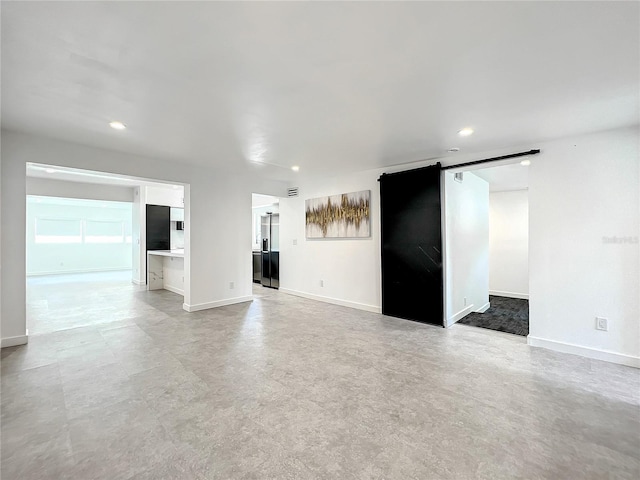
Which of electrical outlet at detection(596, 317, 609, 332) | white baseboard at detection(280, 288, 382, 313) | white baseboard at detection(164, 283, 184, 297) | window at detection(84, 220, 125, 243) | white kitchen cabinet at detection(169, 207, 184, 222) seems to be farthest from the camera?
window at detection(84, 220, 125, 243)

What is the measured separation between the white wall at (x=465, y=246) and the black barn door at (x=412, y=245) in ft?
0.50

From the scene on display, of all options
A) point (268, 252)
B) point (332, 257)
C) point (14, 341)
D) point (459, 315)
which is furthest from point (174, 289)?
point (459, 315)

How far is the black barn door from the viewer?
4.19 metres

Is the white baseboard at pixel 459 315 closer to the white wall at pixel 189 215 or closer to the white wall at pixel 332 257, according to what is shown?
the white wall at pixel 332 257

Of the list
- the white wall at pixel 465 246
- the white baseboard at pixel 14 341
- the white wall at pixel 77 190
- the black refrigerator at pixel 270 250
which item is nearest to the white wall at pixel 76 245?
the white wall at pixel 77 190

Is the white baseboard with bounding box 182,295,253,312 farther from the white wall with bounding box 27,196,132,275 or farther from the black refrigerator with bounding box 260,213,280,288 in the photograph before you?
the white wall with bounding box 27,196,132,275

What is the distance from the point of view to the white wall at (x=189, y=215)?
3234mm

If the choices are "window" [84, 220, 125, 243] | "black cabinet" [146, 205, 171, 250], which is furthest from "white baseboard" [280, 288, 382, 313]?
"window" [84, 220, 125, 243]

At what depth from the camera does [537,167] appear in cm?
341

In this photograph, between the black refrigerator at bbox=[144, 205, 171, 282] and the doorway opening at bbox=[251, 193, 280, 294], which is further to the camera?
the black refrigerator at bbox=[144, 205, 171, 282]

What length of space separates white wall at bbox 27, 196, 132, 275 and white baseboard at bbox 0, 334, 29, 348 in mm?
7100

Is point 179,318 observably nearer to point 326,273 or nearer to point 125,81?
point 326,273

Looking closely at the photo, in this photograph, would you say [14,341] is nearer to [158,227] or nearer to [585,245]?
[158,227]

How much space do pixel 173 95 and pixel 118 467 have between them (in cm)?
261
